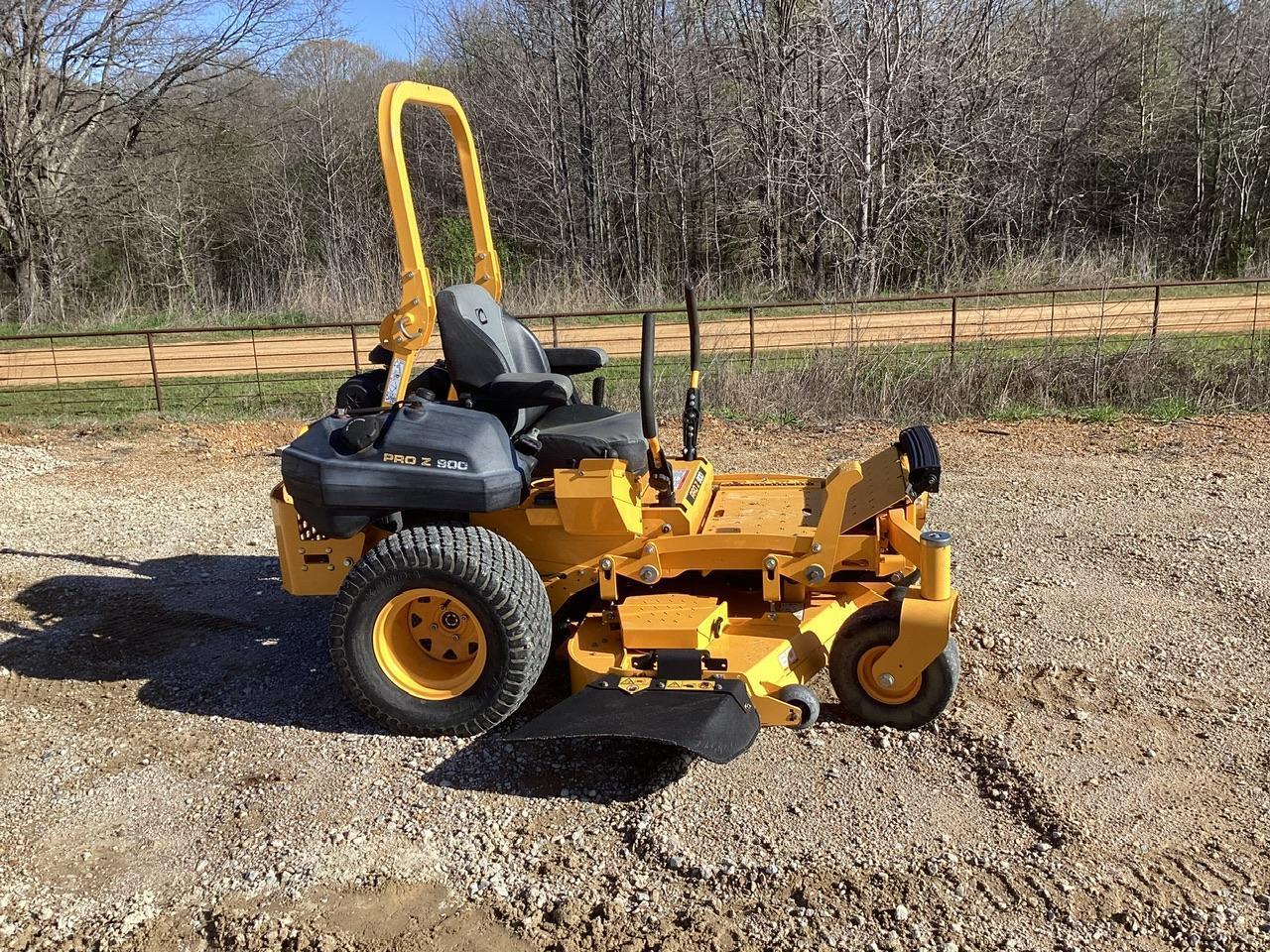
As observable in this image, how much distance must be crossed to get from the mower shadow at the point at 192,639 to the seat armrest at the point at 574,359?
171 cm

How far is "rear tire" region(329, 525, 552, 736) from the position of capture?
3701 mm

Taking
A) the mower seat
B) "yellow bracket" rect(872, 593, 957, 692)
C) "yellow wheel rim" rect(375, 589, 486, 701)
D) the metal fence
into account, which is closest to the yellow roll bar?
the mower seat

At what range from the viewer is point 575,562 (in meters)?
4.08

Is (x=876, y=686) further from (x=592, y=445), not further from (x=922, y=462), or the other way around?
(x=592, y=445)

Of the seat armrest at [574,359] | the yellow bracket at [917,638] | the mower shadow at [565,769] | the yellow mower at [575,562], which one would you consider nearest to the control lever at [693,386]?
the yellow mower at [575,562]

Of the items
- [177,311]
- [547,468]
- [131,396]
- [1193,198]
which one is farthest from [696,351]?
[1193,198]

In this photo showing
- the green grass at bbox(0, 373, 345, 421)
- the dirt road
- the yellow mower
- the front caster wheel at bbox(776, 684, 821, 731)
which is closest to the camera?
the front caster wheel at bbox(776, 684, 821, 731)

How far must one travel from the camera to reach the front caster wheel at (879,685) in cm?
364

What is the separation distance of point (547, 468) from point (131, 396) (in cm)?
938

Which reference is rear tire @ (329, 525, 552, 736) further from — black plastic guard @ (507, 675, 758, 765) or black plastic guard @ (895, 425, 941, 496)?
black plastic guard @ (895, 425, 941, 496)

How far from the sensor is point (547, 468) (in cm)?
419

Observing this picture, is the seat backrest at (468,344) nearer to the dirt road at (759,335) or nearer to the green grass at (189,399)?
the dirt road at (759,335)

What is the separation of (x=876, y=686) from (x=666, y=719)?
866 mm

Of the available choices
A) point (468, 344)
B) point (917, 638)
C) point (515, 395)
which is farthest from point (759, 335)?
point (917, 638)
